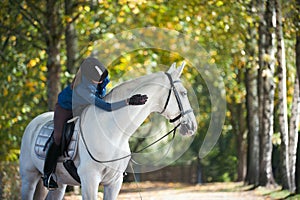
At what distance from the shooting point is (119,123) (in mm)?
9070

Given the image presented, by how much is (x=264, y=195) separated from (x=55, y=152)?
34.2 feet

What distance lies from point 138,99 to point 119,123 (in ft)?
1.62

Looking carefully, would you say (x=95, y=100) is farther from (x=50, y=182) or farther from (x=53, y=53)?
(x=53, y=53)

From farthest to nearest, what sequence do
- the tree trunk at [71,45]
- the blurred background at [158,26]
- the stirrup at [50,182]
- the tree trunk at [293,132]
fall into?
the tree trunk at [71,45] → the tree trunk at [293,132] → the blurred background at [158,26] → the stirrup at [50,182]

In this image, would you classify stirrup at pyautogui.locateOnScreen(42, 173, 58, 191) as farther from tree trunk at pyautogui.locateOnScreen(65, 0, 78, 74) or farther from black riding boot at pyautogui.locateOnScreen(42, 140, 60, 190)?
tree trunk at pyautogui.locateOnScreen(65, 0, 78, 74)

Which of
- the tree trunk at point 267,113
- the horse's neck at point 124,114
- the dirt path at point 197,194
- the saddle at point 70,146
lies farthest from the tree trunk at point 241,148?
the horse's neck at point 124,114

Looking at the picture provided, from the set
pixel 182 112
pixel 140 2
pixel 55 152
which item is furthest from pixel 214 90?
pixel 140 2

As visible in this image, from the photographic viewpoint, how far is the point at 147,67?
9.87 m

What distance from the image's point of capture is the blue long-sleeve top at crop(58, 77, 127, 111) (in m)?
9.00

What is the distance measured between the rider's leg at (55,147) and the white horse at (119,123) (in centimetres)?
35

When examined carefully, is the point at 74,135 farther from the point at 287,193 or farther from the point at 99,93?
the point at 287,193

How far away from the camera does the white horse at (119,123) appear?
884 cm

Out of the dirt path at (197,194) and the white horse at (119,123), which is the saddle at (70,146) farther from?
the dirt path at (197,194)

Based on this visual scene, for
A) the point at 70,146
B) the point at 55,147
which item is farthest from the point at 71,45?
the point at 70,146
